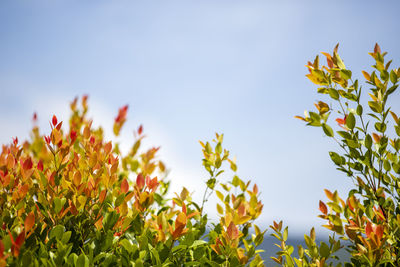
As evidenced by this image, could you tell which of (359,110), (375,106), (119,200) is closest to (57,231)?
(119,200)

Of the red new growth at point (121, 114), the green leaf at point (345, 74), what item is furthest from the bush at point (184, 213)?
the red new growth at point (121, 114)

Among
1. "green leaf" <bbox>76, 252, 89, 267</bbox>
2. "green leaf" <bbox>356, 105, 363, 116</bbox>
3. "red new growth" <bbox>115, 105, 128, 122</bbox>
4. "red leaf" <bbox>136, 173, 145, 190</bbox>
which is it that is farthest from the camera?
"red new growth" <bbox>115, 105, 128, 122</bbox>

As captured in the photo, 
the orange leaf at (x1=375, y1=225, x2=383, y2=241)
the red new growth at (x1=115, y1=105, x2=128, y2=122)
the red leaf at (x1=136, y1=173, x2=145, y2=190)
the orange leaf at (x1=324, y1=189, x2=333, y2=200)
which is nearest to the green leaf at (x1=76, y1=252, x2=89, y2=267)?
the red leaf at (x1=136, y1=173, x2=145, y2=190)

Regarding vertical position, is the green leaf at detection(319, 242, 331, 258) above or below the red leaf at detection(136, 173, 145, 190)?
below

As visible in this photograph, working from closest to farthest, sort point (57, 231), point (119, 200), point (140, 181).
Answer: point (57, 231), point (119, 200), point (140, 181)

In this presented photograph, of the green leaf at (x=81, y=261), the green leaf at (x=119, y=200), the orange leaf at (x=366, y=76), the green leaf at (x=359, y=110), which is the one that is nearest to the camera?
the green leaf at (x=81, y=261)

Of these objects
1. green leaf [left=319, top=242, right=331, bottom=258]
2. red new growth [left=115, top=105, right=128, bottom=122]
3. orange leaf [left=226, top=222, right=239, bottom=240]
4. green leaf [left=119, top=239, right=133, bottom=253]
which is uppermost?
red new growth [left=115, top=105, right=128, bottom=122]

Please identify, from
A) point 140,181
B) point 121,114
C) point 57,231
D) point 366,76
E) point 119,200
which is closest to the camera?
point 57,231

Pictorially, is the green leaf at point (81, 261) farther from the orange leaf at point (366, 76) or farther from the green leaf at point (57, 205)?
the orange leaf at point (366, 76)

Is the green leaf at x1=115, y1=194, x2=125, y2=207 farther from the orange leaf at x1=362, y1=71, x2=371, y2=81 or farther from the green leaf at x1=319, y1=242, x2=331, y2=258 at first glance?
the orange leaf at x1=362, y1=71, x2=371, y2=81

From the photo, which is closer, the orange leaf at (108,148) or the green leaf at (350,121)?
the green leaf at (350,121)

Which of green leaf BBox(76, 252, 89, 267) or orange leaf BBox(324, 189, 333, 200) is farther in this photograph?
orange leaf BBox(324, 189, 333, 200)

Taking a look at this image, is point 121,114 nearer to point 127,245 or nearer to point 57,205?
point 57,205

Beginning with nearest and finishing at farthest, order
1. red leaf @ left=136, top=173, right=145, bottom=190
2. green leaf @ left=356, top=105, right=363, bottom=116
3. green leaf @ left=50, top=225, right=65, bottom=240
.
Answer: green leaf @ left=50, top=225, right=65, bottom=240 < red leaf @ left=136, top=173, right=145, bottom=190 < green leaf @ left=356, top=105, right=363, bottom=116
